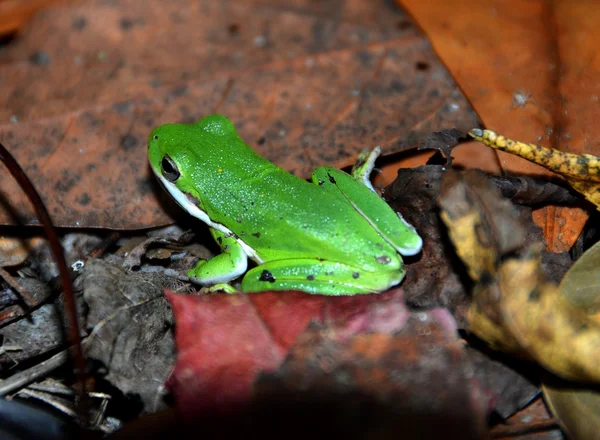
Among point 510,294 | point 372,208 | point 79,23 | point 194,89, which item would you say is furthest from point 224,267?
point 79,23

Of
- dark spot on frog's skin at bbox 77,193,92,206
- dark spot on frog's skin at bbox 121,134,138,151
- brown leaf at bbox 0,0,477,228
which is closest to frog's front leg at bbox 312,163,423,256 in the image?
brown leaf at bbox 0,0,477,228

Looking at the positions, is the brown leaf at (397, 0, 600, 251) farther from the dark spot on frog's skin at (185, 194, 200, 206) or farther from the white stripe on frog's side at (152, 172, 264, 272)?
the dark spot on frog's skin at (185, 194, 200, 206)

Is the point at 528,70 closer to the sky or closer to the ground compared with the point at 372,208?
closer to the sky

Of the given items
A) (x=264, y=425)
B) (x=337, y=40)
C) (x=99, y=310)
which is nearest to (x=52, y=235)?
(x=99, y=310)

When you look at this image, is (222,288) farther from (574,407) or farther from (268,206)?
(574,407)

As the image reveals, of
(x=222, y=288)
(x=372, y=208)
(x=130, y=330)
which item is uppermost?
(x=372, y=208)

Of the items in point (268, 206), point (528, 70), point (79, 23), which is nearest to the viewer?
point (268, 206)
